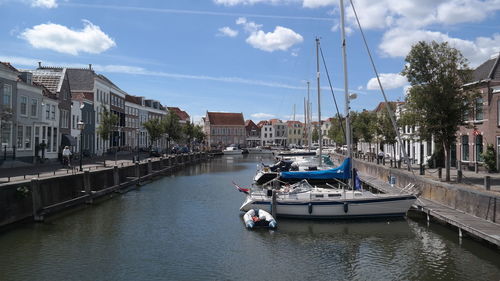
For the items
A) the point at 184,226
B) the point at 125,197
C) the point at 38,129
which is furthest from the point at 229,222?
the point at 38,129

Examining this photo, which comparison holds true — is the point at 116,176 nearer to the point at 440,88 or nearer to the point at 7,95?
the point at 7,95

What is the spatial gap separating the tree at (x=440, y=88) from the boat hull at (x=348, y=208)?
5.70 meters

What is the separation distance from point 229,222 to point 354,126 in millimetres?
45456

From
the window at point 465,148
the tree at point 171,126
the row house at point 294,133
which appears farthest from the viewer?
the row house at point 294,133

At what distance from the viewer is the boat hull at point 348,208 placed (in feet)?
74.5

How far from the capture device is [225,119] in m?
161

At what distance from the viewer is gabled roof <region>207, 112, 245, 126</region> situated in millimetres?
159500

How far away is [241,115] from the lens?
541ft

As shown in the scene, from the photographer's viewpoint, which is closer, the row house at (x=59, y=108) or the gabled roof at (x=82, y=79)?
the row house at (x=59, y=108)

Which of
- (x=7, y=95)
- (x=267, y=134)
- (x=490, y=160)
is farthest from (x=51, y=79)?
(x=267, y=134)

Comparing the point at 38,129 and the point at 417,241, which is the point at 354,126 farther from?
the point at 417,241

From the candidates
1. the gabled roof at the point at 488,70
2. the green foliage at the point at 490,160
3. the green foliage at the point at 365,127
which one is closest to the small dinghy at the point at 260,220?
the green foliage at the point at 490,160

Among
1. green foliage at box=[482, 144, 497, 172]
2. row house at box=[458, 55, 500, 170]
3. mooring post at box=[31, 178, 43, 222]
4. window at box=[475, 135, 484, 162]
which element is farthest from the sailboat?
window at box=[475, 135, 484, 162]

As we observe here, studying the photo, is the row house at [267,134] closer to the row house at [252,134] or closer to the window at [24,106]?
the row house at [252,134]
